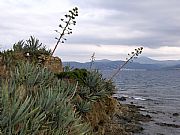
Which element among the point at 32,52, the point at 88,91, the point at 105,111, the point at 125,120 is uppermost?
the point at 32,52

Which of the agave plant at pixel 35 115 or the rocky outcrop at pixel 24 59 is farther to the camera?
the rocky outcrop at pixel 24 59

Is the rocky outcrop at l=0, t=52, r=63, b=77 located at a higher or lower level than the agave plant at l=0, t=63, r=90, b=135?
higher

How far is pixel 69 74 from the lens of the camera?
38.1ft

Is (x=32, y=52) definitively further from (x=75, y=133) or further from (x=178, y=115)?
(x=178, y=115)

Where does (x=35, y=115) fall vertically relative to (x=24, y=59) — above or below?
below

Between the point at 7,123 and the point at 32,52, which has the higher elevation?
the point at 32,52

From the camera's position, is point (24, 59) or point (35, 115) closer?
point (35, 115)

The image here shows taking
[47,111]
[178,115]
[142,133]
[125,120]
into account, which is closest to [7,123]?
[47,111]

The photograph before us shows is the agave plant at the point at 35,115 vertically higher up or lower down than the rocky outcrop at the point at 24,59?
lower down

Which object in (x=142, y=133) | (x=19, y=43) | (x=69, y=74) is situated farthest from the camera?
(x=142, y=133)

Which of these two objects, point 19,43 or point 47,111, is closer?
point 47,111

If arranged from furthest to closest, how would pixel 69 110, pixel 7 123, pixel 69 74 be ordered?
pixel 69 74
pixel 69 110
pixel 7 123

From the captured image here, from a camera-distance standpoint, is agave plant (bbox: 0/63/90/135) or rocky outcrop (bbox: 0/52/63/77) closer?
agave plant (bbox: 0/63/90/135)

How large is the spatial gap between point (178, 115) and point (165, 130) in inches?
353
